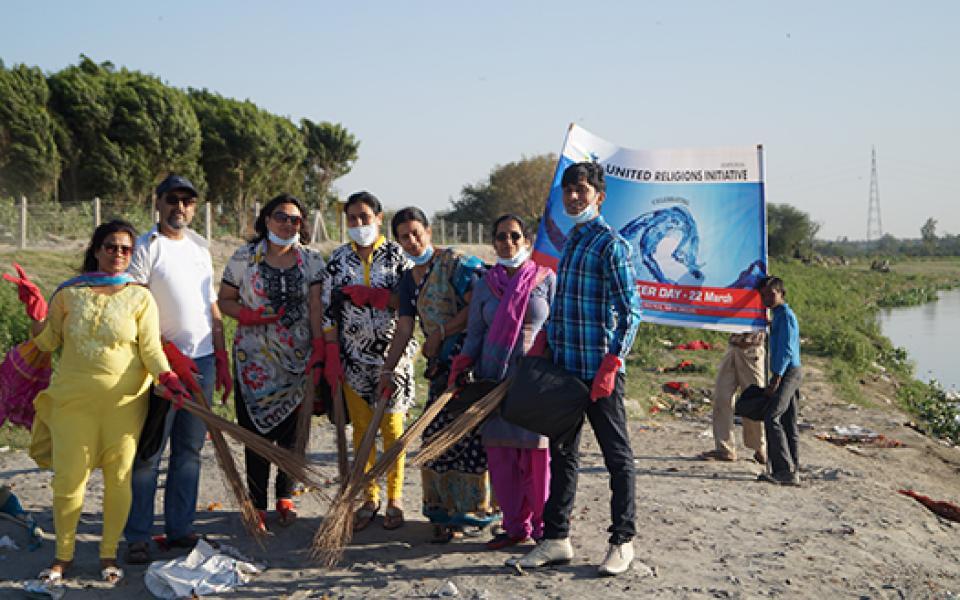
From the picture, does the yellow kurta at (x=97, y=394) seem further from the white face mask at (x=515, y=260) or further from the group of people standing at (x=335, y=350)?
the white face mask at (x=515, y=260)

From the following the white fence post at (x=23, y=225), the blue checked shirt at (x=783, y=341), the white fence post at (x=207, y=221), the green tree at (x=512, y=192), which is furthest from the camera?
the green tree at (x=512, y=192)

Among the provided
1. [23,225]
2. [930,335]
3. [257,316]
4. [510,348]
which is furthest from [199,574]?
[930,335]

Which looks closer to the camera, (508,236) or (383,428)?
(508,236)

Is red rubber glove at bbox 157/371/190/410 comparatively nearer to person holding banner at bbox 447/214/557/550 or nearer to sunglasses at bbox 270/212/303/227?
Result: sunglasses at bbox 270/212/303/227

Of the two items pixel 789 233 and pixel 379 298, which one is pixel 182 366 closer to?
pixel 379 298

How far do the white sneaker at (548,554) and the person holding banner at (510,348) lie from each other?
23 centimetres

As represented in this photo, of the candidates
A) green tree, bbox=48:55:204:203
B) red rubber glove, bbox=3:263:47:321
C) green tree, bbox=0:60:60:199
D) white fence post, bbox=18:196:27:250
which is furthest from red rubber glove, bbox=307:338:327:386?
green tree, bbox=48:55:204:203

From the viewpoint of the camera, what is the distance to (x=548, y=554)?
379cm

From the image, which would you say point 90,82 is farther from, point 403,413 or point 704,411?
point 403,413

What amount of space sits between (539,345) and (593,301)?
1.36 ft

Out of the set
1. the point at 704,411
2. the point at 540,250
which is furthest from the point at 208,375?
the point at 704,411

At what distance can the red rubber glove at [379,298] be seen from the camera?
4.27 meters

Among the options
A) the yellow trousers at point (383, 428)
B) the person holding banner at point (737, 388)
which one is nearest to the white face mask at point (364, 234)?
the yellow trousers at point (383, 428)

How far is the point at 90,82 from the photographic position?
2047 centimetres
